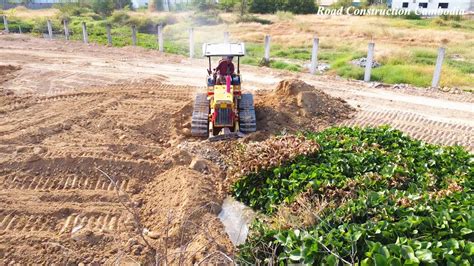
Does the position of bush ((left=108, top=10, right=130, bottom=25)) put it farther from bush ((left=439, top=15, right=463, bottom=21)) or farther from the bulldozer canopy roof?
the bulldozer canopy roof

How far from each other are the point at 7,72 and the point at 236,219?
13.2m

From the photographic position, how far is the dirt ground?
5688 millimetres

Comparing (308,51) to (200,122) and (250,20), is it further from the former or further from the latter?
(250,20)

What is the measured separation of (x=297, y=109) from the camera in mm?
10219

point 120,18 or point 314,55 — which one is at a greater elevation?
point 120,18

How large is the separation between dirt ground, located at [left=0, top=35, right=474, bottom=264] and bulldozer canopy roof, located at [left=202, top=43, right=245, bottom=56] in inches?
68.4

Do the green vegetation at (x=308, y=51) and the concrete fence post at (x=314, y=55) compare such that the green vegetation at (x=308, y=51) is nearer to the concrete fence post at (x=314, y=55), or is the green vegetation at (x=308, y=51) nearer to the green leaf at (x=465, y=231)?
the concrete fence post at (x=314, y=55)

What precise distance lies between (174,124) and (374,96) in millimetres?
6378

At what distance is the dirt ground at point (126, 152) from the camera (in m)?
5.69

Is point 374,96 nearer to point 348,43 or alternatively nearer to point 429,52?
point 429,52

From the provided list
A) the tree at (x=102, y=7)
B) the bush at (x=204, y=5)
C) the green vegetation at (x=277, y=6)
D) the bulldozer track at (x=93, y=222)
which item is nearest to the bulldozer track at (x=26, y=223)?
the bulldozer track at (x=93, y=222)

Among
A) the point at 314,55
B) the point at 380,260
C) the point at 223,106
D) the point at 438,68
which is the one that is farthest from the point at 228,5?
the point at 380,260

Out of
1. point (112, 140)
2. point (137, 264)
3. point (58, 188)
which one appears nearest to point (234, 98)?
point (112, 140)

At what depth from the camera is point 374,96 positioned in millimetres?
12812
